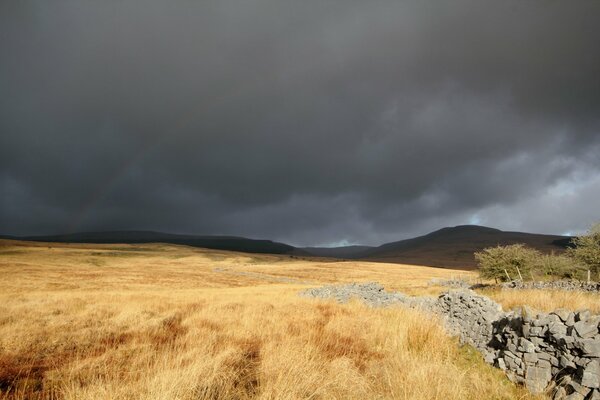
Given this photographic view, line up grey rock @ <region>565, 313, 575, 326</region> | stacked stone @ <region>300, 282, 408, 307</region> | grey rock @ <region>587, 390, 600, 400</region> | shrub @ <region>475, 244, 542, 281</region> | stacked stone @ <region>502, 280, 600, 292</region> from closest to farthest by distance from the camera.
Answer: grey rock @ <region>587, 390, 600, 400</region> < grey rock @ <region>565, 313, 575, 326</region> < stacked stone @ <region>300, 282, 408, 307</region> < stacked stone @ <region>502, 280, 600, 292</region> < shrub @ <region>475, 244, 542, 281</region>

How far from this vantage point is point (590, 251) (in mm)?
30578

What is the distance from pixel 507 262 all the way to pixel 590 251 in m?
10.1

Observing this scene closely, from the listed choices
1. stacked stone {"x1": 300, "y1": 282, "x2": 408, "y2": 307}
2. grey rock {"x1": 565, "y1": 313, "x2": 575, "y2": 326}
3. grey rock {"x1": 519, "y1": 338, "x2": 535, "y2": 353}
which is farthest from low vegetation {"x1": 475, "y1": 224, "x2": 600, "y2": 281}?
grey rock {"x1": 565, "y1": 313, "x2": 575, "y2": 326}

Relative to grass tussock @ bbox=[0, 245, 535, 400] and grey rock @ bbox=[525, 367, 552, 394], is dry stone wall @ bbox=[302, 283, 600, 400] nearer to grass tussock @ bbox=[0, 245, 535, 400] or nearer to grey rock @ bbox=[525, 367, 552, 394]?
grey rock @ bbox=[525, 367, 552, 394]

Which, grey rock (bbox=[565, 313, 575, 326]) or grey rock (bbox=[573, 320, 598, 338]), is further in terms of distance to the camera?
grey rock (bbox=[565, 313, 575, 326])

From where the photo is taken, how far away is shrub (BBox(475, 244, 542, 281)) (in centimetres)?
3956

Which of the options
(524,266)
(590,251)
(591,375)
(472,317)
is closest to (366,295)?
(472,317)

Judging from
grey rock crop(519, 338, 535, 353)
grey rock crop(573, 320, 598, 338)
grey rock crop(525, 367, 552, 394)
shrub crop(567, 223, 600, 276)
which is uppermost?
shrub crop(567, 223, 600, 276)

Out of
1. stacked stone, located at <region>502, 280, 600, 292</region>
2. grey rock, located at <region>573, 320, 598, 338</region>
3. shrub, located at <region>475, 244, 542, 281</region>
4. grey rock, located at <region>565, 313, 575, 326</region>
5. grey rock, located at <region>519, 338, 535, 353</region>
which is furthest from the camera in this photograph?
shrub, located at <region>475, 244, 542, 281</region>

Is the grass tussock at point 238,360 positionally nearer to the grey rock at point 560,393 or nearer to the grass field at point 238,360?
the grass field at point 238,360

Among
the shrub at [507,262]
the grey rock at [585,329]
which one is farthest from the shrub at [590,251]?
the grey rock at [585,329]

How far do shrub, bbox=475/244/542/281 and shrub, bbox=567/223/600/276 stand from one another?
727cm

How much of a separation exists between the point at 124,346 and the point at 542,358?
35.8 ft

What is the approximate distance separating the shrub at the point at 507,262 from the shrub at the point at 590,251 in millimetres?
7274
